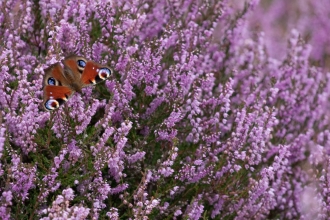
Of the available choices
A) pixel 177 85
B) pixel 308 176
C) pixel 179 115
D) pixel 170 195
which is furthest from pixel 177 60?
pixel 308 176

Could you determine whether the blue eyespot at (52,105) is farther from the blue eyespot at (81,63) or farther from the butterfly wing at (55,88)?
the blue eyespot at (81,63)

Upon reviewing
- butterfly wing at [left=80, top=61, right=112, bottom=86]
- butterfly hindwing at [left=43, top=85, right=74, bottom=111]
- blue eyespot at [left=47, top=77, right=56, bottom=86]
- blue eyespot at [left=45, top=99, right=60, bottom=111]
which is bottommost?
blue eyespot at [left=45, top=99, right=60, bottom=111]

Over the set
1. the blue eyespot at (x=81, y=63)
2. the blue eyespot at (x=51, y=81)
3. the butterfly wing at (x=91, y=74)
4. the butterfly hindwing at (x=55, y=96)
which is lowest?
the butterfly hindwing at (x=55, y=96)

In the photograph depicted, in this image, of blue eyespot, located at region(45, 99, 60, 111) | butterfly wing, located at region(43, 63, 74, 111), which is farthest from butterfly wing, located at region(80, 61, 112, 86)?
blue eyespot, located at region(45, 99, 60, 111)

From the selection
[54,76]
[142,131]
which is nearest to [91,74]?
[54,76]

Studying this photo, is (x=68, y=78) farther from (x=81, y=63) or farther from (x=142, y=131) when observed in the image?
(x=142, y=131)

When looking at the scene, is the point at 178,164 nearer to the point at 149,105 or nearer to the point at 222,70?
the point at 149,105

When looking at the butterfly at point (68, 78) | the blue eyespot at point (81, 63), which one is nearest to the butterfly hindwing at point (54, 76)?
the butterfly at point (68, 78)

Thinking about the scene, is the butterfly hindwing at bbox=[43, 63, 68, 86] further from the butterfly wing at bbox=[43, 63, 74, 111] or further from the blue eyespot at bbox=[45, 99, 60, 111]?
the blue eyespot at bbox=[45, 99, 60, 111]
